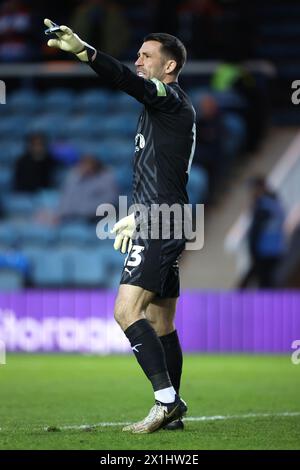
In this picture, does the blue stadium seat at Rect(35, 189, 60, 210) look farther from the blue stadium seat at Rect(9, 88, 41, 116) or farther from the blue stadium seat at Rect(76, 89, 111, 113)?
the blue stadium seat at Rect(9, 88, 41, 116)

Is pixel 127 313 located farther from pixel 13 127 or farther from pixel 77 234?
pixel 13 127

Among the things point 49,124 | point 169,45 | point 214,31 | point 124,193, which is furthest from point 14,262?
point 169,45

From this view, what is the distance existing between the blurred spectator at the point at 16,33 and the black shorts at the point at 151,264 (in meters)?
11.6

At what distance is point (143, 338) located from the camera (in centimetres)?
614

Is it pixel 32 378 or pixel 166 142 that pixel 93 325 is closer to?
pixel 32 378

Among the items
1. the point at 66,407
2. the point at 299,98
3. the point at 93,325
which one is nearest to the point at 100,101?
the point at 299,98

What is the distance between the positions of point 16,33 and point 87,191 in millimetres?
3867

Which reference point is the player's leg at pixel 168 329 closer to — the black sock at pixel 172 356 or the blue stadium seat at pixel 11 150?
the black sock at pixel 172 356

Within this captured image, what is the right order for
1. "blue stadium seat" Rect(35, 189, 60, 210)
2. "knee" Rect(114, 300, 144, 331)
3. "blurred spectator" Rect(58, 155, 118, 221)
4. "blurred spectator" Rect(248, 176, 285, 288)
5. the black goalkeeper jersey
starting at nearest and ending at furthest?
"knee" Rect(114, 300, 144, 331)
the black goalkeeper jersey
"blurred spectator" Rect(248, 176, 285, 288)
"blurred spectator" Rect(58, 155, 118, 221)
"blue stadium seat" Rect(35, 189, 60, 210)

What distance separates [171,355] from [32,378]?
3704 millimetres

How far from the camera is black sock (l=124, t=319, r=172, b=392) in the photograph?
6.12m

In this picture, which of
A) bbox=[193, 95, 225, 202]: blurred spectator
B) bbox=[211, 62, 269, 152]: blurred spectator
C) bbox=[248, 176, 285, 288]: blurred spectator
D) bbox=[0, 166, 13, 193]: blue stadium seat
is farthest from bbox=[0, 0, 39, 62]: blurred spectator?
bbox=[248, 176, 285, 288]: blurred spectator

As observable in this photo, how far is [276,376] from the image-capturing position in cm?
1047

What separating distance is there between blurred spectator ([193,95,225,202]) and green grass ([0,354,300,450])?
3785 mm
